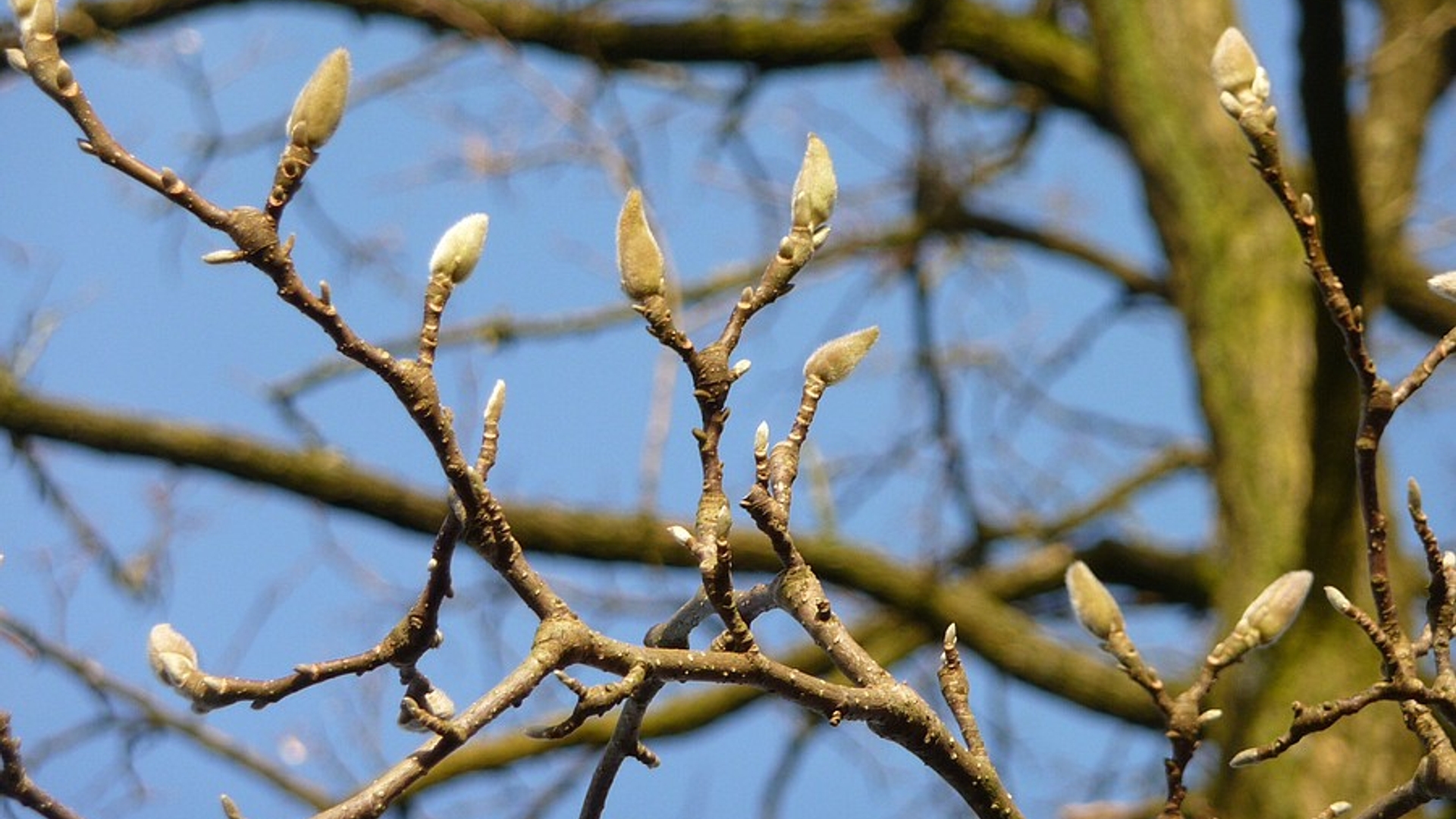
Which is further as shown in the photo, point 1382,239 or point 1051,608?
point 1051,608

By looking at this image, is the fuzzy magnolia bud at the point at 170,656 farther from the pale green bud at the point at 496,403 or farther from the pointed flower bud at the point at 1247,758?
the pointed flower bud at the point at 1247,758

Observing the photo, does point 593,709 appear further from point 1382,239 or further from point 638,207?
point 1382,239

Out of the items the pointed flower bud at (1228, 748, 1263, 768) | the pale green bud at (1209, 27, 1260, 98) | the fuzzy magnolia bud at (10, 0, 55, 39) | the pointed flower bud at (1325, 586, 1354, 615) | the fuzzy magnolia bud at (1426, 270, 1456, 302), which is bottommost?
the pointed flower bud at (1228, 748, 1263, 768)

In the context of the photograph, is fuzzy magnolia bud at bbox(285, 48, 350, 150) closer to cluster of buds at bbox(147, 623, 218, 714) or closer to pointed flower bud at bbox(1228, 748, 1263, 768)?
cluster of buds at bbox(147, 623, 218, 714)

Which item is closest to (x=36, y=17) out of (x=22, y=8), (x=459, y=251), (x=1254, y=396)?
(x=22, y=8)

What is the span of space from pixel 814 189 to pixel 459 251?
→ 243 mm

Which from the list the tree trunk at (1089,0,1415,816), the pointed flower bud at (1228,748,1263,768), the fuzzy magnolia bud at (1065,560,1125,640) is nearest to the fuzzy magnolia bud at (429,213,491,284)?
the fuzzy magnolia bud at (1065,560,1125,640)

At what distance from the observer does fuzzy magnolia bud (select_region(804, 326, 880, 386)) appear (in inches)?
43.7

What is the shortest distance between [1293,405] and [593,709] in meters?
3.01

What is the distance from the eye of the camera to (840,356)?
111 centimetres

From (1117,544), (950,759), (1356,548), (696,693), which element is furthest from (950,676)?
(1117,544)

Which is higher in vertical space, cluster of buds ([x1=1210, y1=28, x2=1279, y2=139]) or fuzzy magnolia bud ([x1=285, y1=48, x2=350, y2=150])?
fuzzy magnolia bud ([x1=285, y1=48, x2=350, y2=150])

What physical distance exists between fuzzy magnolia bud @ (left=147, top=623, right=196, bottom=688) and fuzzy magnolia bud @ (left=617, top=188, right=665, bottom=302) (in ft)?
1.17

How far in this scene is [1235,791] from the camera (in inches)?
118
